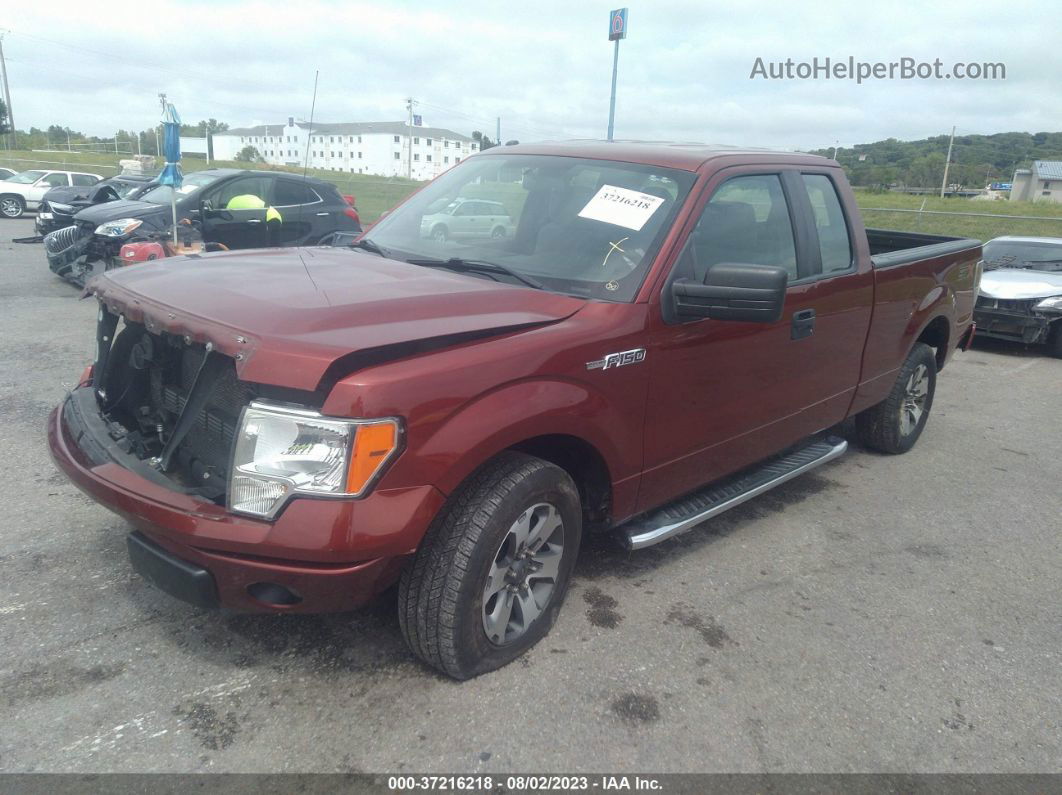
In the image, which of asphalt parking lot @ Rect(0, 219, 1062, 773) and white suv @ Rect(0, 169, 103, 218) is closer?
asphalt parking lot @ Rect(0, 219, 1062, 773)

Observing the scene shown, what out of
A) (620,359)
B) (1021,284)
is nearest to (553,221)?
(620,359)

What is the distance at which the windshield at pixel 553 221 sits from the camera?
10.6 feet

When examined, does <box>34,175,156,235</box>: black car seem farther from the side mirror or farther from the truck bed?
the side mirror

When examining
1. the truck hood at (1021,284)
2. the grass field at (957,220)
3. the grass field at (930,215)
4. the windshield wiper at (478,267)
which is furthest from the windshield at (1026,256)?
the windshield wiper at (478,267)

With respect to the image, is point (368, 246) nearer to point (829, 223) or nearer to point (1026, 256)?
point (829, 223)

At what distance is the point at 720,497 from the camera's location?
378cm

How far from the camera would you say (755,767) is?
253 cm

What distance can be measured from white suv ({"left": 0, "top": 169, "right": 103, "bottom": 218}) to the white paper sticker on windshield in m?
24.4

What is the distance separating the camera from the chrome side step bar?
11.0 ft

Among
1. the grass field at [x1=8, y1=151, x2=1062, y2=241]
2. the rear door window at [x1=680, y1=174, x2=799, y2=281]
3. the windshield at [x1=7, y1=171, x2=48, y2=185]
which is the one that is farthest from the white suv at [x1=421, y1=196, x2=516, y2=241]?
the windshield at [x1=7, y1=171, x2=48, y2=185]

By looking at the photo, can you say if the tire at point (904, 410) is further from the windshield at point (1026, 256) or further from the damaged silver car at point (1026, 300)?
the windshield at point (1026, 256)

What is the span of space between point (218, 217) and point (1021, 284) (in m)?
9.89

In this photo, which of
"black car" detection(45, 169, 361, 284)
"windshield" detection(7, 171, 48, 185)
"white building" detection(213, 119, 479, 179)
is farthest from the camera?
"white building" detection(213, 119, 479, 179)

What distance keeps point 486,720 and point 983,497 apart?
3.82 m
